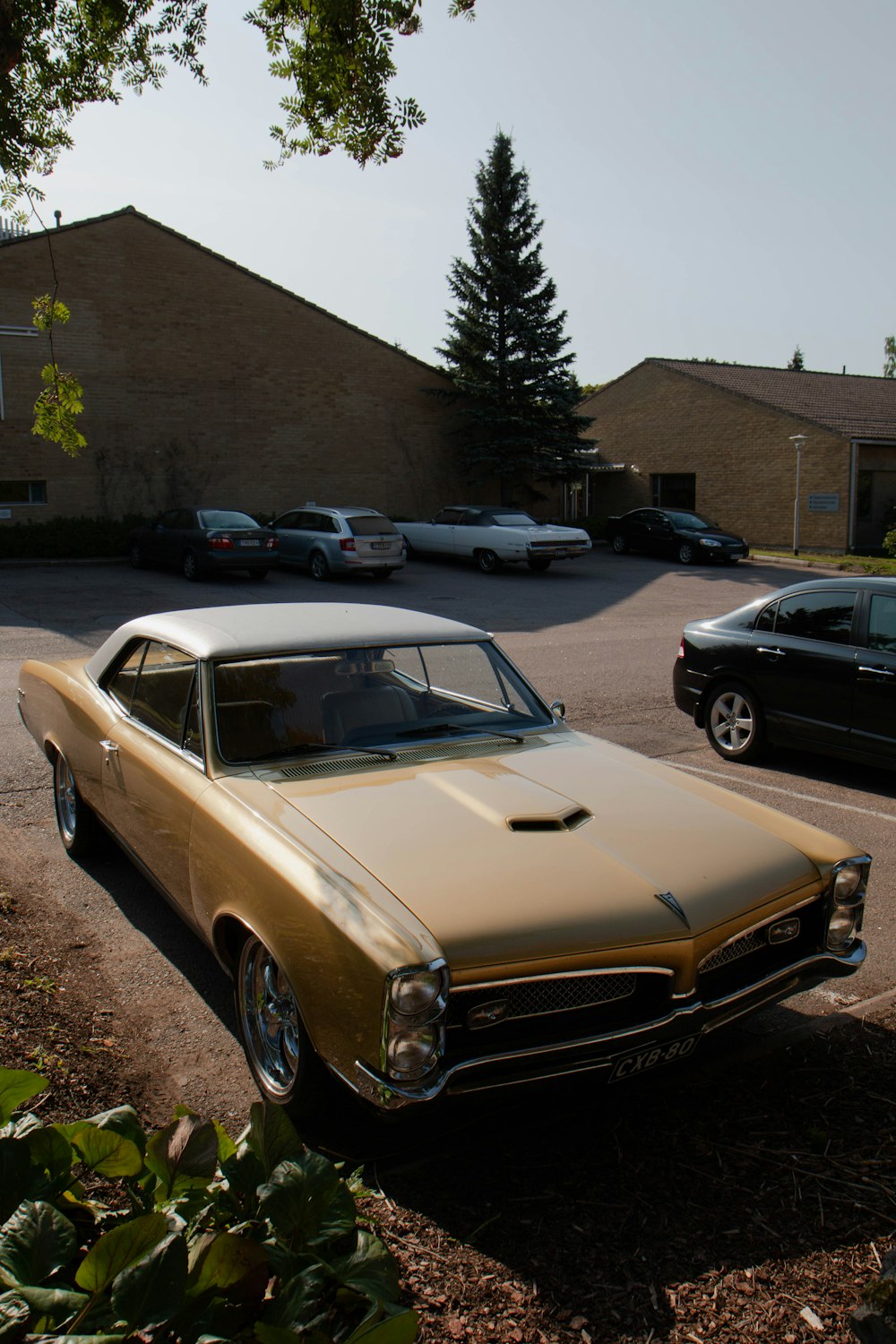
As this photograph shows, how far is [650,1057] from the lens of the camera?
10.2ft

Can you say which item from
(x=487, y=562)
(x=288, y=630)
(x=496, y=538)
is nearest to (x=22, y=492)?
(x=487, y=562)

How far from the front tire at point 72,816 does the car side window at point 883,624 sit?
17.6 ft

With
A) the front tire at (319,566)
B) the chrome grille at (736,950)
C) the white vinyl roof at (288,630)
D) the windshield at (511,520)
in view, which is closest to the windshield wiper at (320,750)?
the white vinyl roof at (288,630)

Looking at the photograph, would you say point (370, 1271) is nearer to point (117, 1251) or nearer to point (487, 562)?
point (117, 1251)

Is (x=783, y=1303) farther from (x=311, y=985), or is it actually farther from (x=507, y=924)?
(x=311, y=985)

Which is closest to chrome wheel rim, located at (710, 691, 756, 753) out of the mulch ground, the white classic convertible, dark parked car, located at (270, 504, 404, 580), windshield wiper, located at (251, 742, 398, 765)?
the mulch ground

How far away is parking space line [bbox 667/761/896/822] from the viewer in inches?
281

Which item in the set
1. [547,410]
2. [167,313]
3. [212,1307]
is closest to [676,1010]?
[212,1307]

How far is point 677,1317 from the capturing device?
2.57 m

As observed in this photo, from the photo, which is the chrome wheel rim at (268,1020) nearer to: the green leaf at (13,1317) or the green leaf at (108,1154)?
the green leaf at (108,1154)

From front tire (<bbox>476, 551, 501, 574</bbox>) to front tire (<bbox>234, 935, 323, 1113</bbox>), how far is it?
22262 millimetres

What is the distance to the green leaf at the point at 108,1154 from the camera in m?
2.34

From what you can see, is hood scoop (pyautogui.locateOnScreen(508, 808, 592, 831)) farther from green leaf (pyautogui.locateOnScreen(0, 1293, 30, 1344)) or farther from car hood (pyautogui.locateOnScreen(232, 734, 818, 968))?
green leaf (pyautogui.locateOnScreen(0, 1293, 30, 1344))

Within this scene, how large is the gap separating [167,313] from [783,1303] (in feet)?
96.2
